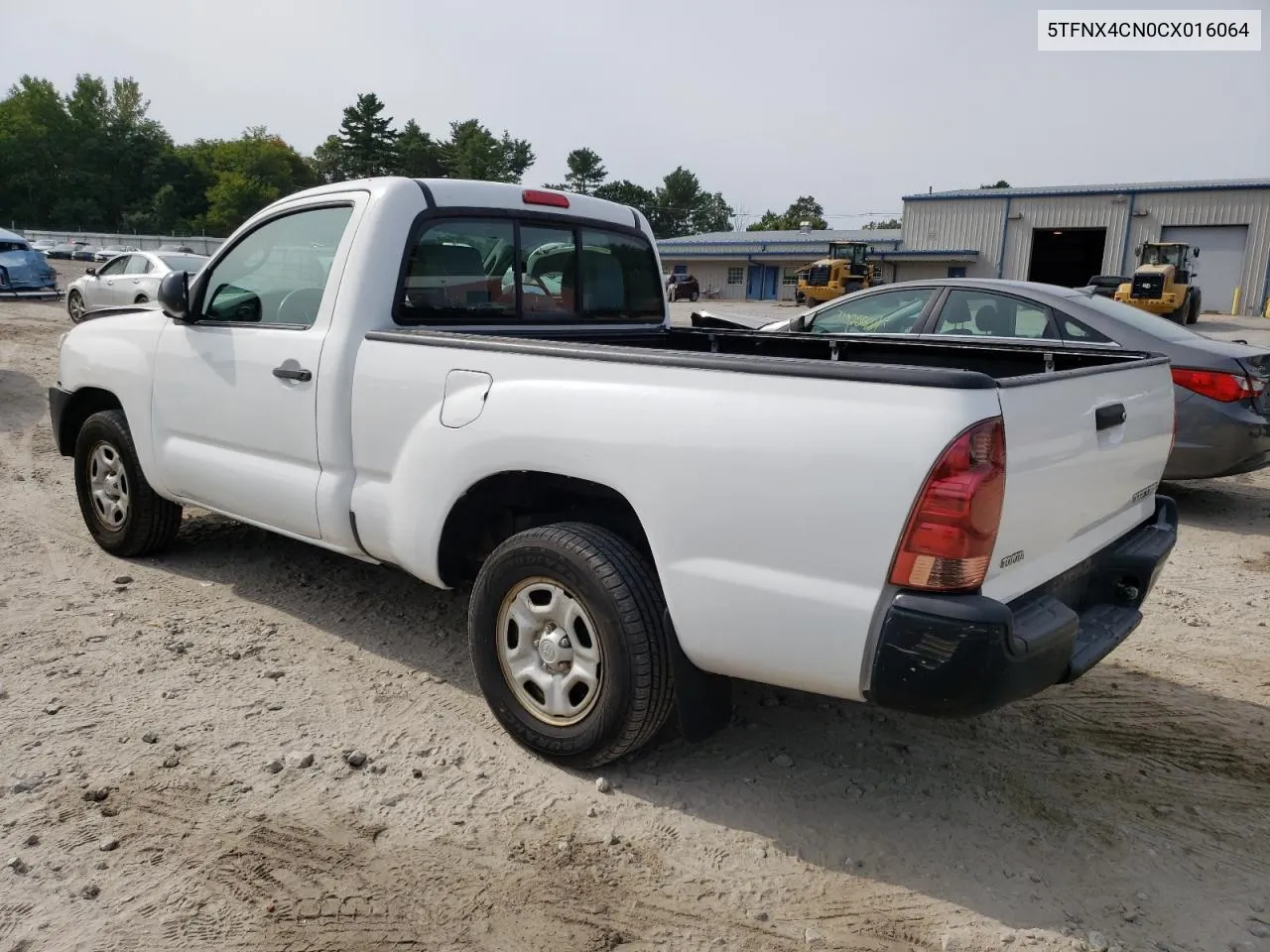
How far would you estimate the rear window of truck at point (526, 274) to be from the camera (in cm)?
393

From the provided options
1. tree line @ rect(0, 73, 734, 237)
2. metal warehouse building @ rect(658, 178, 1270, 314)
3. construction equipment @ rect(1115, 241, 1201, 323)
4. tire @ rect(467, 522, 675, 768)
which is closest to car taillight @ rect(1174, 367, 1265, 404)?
tire @ rect(467, 522, 675, 768)

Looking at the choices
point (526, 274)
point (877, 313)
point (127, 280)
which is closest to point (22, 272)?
point (127, 280)

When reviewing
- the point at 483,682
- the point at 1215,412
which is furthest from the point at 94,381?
the point at 1215,412

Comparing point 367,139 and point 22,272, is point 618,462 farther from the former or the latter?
point 367,139

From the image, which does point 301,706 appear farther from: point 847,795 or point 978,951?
point 978,951

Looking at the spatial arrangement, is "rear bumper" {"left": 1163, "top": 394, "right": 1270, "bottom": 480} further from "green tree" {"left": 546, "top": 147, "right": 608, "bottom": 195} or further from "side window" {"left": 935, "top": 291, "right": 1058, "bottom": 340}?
"green tree" {"left": 546, "top": 147, "right": 608, "bottom": 195}

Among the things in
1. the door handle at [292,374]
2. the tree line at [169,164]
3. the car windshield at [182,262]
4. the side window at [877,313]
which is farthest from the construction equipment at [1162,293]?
the tree line at [169,164]

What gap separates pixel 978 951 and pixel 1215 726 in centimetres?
187

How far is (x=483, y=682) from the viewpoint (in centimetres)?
336

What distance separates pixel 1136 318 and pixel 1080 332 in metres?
0.53

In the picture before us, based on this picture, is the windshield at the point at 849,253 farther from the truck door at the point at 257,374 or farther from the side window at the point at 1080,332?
the truck door at the point at 257,374

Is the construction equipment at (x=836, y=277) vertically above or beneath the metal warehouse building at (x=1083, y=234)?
beneath

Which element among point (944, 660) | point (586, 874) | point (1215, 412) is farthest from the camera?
point (1215, 412)

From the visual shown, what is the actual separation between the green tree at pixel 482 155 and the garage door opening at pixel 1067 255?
55.4 m
